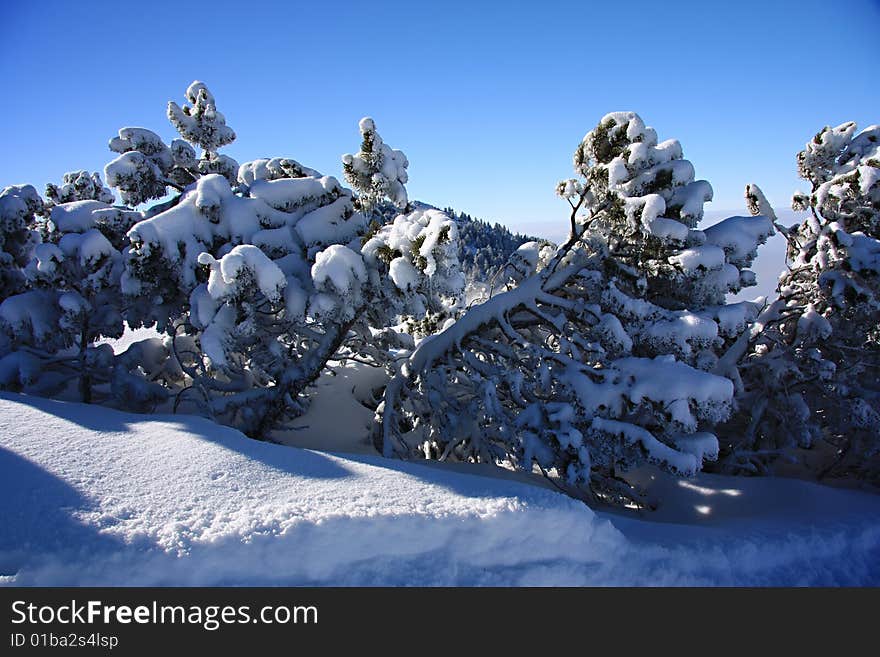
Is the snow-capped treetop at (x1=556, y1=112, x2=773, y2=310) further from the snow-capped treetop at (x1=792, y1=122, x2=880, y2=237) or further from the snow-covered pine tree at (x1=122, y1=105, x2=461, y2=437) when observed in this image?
the snow-covered pine tree at (x1=122, y1=105, x2=461, y2=437)

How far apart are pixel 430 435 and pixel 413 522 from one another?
4.73m

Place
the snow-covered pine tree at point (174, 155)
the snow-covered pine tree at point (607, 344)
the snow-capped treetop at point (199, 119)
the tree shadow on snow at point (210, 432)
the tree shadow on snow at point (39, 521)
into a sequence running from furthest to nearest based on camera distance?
the snow-capped treetop at point (199, 119) < the snow-covered pine tree at point (174, 155) < the snow-covered pine tree at point (607, 344) < the tree shadow on snow at point (210, 432) < the tree shadow on snow at point (39, 521)

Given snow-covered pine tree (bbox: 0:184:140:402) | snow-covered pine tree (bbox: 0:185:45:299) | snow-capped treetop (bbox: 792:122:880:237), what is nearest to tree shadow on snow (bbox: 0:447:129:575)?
snow-covered pine tree (bbox: 0:184:140:402)

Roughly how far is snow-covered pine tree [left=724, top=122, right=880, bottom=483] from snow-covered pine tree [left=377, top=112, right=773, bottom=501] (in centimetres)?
126

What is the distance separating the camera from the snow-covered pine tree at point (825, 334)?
793 cm

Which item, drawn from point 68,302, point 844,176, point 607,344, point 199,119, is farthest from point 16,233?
point 844,176

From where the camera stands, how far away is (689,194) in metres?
7.09

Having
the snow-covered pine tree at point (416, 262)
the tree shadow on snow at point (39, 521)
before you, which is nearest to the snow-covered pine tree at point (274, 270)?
the snow-covered pine tree at point (416, 262)

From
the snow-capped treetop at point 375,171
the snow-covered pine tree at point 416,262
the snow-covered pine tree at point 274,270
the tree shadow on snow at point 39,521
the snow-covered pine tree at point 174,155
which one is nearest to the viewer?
the tree shadow on snow at point 39,521

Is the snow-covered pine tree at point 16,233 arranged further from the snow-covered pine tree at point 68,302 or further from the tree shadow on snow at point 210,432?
the tree shadow on snow at point 210,432

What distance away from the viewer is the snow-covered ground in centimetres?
343

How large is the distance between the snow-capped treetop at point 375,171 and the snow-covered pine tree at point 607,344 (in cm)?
254

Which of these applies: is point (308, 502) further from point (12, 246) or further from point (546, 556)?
point (12, 246)
